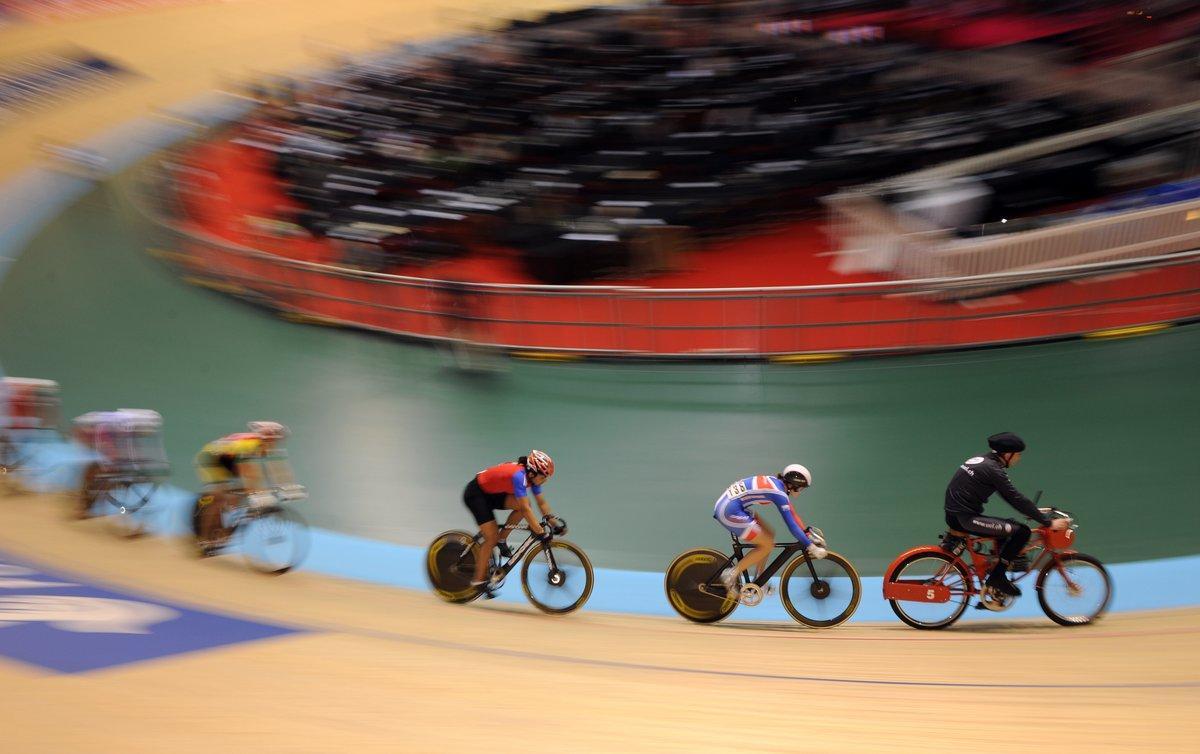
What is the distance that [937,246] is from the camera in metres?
10.2

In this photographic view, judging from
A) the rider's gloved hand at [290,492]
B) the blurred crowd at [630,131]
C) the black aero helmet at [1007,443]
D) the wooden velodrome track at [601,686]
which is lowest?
the wooden velodrome track at [601,686]

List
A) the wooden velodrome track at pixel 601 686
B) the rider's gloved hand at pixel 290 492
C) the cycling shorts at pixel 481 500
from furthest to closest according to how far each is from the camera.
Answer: the rider's gloved hand at pixel 290 492, the cycling shorts at pixel 481 500, the wooden velodrome track at pixel 601 686

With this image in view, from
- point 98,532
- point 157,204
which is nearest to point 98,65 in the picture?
point 157,204

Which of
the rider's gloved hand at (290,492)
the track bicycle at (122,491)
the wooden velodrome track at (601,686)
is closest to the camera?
the wooden velodrome track at (601,686)

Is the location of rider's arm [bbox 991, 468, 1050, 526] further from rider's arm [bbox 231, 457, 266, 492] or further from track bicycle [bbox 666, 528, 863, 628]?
rider's arm [bbox 231, 457, 266, 492]

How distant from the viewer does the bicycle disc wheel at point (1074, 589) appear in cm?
514

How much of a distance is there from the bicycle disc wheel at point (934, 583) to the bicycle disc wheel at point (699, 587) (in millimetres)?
918

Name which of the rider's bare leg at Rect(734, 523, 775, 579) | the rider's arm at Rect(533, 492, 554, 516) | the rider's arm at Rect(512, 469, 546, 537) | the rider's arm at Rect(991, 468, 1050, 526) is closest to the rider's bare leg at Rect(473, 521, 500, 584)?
the rider's arm at Rect(512, 469, 546, 537)

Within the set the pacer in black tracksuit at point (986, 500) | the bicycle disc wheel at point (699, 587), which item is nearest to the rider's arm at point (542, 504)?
the bicycle disc wheel at point (699, 587)

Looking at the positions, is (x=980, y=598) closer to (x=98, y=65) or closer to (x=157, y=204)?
(x=157, y=204)

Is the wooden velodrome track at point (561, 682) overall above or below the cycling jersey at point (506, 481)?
below

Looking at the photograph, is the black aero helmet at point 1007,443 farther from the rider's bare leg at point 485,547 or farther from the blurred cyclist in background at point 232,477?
the blurred cyclist in background at point 232,477

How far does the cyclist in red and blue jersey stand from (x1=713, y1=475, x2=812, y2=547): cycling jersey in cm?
99

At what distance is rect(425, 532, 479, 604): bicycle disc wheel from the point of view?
582cm
